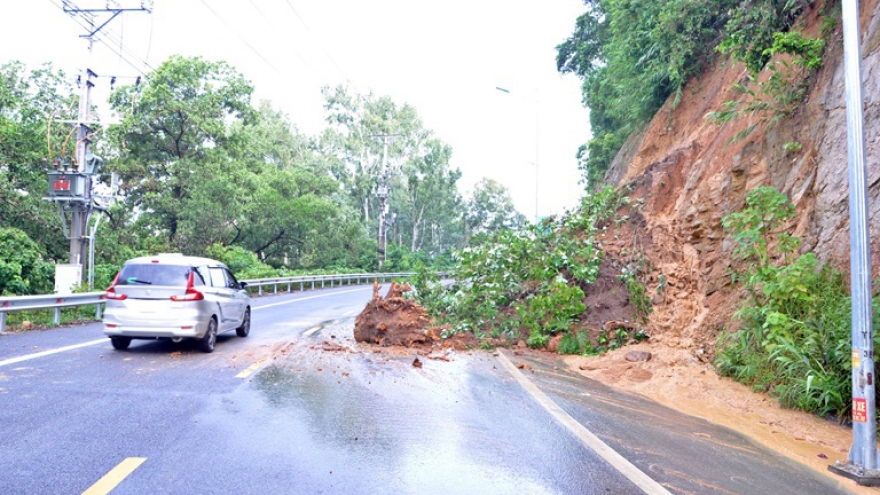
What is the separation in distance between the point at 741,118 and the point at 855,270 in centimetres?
806

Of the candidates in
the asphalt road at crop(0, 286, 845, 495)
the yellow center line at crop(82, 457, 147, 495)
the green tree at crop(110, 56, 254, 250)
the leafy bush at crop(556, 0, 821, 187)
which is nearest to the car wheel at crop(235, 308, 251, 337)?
the asphalt road at crop(0, 286, 845, 495)

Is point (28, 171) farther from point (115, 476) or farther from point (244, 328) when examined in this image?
point (115, 476)

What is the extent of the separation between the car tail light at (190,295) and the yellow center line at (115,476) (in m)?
6.05

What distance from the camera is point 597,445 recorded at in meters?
5.96

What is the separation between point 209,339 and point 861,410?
9839mm

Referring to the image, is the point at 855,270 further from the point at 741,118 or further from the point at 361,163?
the point at 361,163

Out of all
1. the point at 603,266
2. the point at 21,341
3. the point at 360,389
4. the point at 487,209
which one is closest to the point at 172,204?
the point at 21,341

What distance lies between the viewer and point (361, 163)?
211 ft

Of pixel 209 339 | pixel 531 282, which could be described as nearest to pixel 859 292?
pixel 531 282

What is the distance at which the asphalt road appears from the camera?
15.8 ft

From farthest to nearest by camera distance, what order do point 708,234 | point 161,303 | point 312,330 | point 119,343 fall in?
1. point 312,330
2. point 708,234
3. point 119,343
4. point 161,303

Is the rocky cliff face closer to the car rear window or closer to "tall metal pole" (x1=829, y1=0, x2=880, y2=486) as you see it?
"tall metal pole" (x1=829, y1=0, x2=880, y2=486)

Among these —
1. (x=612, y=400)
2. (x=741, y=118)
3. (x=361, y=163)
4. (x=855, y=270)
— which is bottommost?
(x=612, y=400)

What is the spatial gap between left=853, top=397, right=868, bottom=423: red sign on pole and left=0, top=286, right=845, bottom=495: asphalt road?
2.00 feet
